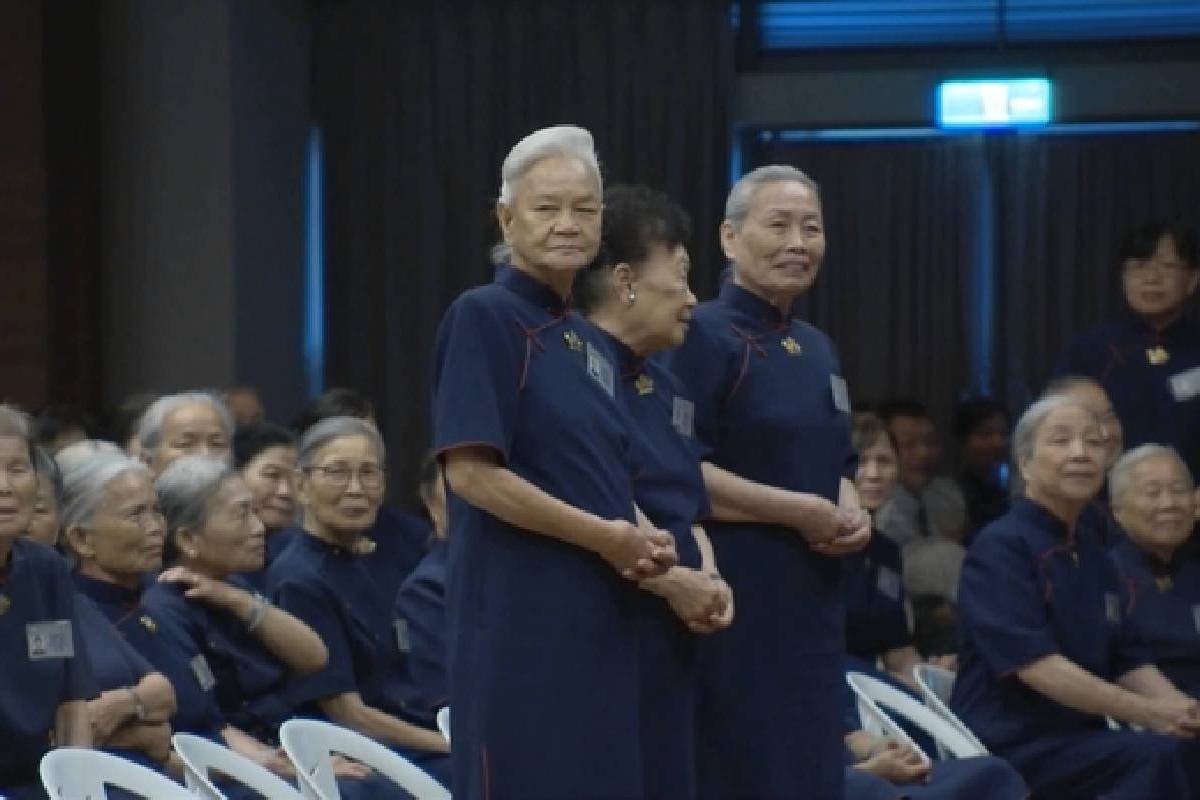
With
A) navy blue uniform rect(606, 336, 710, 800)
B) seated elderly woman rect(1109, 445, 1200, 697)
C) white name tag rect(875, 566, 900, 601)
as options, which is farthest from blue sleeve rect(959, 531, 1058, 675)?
navy blue uniform rect(606, 336, 710, 800)

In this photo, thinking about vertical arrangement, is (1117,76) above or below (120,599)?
above

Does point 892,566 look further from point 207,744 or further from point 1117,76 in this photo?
point 1117,76

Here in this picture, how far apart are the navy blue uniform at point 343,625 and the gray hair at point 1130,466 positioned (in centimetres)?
187

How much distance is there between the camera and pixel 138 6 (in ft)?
26.8

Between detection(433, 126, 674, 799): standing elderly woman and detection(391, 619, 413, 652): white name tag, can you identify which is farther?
detection(391, 619, 413, 652): white name tag

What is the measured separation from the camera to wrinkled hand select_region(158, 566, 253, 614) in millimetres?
4684

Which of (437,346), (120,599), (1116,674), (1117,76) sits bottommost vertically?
(1116,674)

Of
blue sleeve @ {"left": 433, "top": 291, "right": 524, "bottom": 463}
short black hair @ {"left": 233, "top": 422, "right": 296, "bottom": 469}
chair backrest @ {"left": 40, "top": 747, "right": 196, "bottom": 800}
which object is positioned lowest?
chair backrest @ {"left": 40, "top": 747, "right": 196, "bottom": 800}

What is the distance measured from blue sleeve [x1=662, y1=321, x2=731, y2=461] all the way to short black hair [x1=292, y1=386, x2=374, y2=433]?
7.38ft

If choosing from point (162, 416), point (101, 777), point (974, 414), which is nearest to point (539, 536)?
point (101, 777)

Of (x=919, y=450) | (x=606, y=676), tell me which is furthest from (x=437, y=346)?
(x=919, y=450)

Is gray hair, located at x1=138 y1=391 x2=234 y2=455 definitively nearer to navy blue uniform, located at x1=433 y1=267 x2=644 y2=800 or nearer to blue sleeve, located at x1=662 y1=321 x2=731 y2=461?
blue sleeve, located at x1=662 y1=321 x2=731 y2=461

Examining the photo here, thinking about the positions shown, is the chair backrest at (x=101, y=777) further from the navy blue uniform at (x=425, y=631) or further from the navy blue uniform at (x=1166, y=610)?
the navy blue uniform at (x=1166, y=610)

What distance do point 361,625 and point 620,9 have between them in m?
4.29
